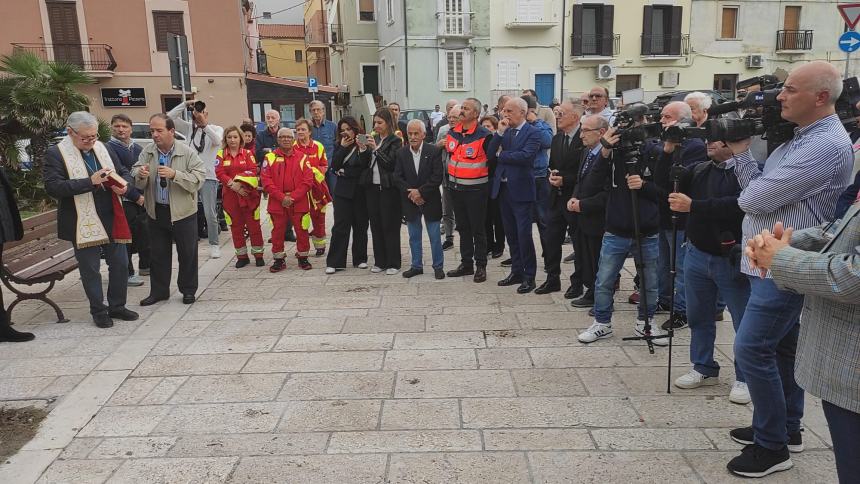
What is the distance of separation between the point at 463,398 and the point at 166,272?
3.87m

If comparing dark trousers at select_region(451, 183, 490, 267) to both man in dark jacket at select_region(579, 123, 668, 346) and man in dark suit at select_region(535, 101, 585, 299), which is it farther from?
man in dark jacket at select_region(579, 123, 668, 346)

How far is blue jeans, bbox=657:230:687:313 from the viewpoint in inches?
213

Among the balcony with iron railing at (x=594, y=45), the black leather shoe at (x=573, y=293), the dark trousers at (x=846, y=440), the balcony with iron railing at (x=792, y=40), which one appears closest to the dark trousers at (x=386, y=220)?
the black leather shoe at (x=573, y=293)

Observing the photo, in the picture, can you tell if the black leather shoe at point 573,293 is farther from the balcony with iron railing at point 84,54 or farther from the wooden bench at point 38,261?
the balcony with iron railing at point 84,54

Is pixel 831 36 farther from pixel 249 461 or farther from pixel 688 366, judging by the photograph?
pixel 249 461

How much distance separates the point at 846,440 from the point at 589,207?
11.1 feet

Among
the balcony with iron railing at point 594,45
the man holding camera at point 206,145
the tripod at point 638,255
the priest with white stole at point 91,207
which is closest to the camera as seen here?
the tripod at point 638,255

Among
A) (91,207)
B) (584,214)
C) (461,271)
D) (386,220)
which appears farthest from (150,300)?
(584,214)

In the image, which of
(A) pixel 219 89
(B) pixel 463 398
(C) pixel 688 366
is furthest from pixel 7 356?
(A) pixel 219 89

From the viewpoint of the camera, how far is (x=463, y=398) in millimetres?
3998

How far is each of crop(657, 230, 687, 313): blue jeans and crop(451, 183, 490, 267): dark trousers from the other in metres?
1.96

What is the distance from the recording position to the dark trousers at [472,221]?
678 cm

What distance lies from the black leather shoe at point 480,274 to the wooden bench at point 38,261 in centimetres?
404

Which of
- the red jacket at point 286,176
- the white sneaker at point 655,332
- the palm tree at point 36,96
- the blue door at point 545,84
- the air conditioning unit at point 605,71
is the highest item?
the air conditioning unit at point 605,71
